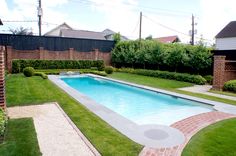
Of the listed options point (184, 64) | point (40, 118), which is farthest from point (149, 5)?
point (40, 118)

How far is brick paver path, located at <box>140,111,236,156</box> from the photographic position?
437 cm

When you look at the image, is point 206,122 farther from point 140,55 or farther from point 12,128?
point 140,55

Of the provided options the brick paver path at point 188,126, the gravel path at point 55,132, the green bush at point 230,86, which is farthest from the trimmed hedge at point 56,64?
the brick paver path at point 188,126

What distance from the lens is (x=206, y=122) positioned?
6535 millimetres

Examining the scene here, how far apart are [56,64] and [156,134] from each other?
1828 cm

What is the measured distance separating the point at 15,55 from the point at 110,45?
1005 cm

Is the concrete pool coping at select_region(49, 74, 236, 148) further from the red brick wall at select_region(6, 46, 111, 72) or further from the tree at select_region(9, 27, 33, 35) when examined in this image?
the tree at select_region(9, 27, 33, 35)

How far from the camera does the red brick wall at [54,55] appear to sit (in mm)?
20878

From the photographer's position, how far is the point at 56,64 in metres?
22.2

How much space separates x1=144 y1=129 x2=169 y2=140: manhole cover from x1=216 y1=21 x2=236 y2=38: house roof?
2825 centimetres

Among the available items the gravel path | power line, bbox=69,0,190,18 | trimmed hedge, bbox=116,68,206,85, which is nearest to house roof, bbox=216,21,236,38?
power line, bbox=69,0,190,18

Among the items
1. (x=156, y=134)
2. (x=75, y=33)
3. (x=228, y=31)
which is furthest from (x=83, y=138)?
(x=75, y=33)

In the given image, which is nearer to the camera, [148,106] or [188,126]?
[188,126]

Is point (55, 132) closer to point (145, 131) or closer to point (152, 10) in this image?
point (145, 131)
